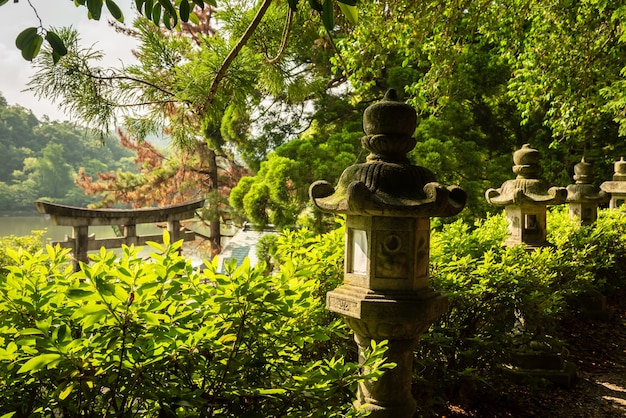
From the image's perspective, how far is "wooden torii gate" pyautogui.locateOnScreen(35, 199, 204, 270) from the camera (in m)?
8.66

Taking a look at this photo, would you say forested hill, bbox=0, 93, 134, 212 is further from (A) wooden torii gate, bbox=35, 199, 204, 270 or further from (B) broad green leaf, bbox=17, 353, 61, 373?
(B) broad green leaf, bbox=17, 353, 61, 373

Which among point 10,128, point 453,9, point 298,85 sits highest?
point 10,128

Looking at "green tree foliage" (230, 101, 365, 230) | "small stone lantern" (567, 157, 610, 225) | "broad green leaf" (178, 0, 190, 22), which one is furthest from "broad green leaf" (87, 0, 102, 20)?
"green tree foliage" (230, 101, 365, 230)

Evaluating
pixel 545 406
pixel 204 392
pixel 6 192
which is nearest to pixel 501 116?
pixel 545 406

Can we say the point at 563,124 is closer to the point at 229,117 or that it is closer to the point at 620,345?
the point at 620,345

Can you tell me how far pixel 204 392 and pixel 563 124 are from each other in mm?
6947

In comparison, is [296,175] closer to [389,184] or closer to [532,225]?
[532,225]

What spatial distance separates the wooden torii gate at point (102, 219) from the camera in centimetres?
866

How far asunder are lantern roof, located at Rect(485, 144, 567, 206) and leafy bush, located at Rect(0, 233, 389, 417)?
3.38 m

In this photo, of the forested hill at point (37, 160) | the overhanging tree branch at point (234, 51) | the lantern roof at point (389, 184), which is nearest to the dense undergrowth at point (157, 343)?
the lantern roof at point (389, 184)

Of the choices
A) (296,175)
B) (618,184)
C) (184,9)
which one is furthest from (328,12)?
(618,184)

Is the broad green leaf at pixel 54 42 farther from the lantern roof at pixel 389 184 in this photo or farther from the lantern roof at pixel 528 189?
the lantern roof at pixel 528 189

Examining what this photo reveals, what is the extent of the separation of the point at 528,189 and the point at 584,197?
2.67 metres

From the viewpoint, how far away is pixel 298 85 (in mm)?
5113
